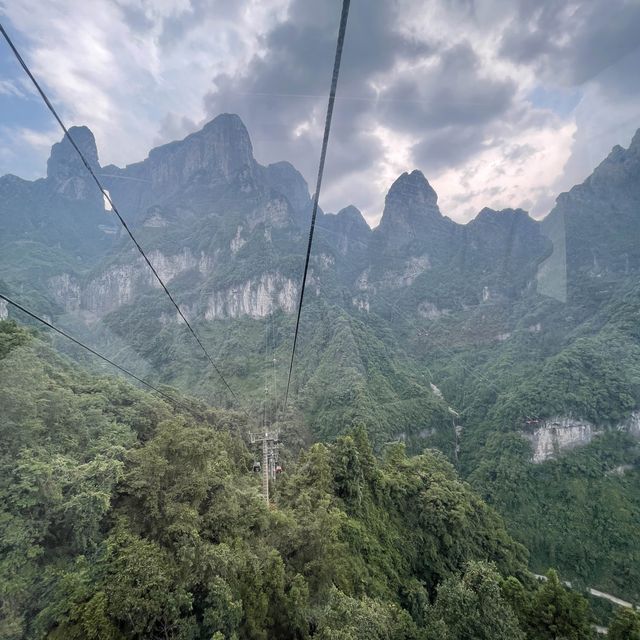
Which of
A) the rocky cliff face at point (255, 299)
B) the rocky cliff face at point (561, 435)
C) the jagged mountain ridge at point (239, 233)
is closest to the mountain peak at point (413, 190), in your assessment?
the jagged mountain ridge at point (239, 233)

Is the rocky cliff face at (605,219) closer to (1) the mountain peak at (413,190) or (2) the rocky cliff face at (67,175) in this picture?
(1) the mountain peak at (413,190)

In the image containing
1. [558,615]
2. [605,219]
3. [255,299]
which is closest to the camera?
[558,615]

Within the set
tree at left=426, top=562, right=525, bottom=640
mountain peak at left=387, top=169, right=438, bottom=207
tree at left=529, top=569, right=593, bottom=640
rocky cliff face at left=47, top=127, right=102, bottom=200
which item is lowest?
tree at left=529, top=569, right=593, bottom=640

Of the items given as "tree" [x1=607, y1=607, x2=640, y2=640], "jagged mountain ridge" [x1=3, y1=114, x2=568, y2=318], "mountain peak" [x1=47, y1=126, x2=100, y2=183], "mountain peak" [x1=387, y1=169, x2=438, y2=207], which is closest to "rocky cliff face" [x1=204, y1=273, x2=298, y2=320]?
"jagged mountain ridge" [x1=3, y1=114, x2=568, y2=318]

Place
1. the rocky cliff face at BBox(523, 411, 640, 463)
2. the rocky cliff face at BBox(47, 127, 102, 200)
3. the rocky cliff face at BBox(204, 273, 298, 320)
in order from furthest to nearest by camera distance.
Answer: the rocky cliff face at BBox(47, 127, 102, 200)
the rocky cliff face at BBox(204, 273, 298, 320)
the rocky cliff face at BBox(523, 411, 640, 463)

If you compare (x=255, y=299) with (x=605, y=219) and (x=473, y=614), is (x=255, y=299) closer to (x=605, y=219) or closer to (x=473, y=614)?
(x=473, y=614)

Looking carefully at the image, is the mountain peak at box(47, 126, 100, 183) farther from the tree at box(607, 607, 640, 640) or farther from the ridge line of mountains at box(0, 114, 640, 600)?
the tree at box(607, 607, 640, 640)

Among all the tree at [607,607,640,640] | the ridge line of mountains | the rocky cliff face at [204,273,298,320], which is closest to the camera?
the tree at [607,607,640,640]

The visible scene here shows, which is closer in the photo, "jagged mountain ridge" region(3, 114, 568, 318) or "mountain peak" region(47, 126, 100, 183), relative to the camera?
"jagged mountain ridge" region(3, 114, 568, 318)

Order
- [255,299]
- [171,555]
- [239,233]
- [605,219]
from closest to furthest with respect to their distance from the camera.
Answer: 1. [171,555]
2. [255,299]
3. [605,219]
4. [239,233]

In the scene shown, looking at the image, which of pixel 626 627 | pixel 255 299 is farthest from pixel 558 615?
pixel 255 299
